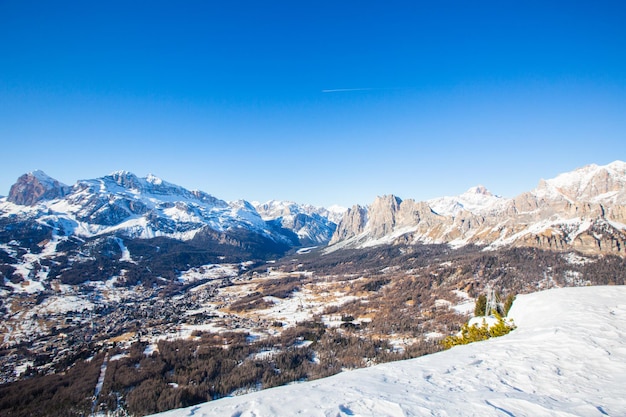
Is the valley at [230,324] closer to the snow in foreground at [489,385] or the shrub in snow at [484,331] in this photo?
the shrub in snow at [484,331]

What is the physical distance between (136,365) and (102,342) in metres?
33.3

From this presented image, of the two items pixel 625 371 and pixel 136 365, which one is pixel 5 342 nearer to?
pixel 136 365

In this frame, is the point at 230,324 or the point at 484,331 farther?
→ the point at 230,324

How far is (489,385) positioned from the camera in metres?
11.7

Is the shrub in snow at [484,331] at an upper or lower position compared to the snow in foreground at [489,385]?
lower

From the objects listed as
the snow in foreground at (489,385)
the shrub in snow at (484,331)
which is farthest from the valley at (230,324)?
the snow in foreground at (489,385)

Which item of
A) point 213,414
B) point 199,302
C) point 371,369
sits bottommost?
point 199,302

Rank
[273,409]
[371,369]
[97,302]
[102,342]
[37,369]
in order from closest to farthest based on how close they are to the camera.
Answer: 1. [273,409]
2. [371,369]
3. [37,369]
4. [102,342]
5. [97,302]

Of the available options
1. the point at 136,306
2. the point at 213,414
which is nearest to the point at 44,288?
the point at 136,306

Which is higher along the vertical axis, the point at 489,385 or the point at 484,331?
the point at 489,385

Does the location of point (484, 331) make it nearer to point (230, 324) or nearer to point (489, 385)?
point (489, 385)

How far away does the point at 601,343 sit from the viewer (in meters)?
15.3

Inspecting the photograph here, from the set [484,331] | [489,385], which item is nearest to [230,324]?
[484,331]

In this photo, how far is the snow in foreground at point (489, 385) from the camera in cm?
947
